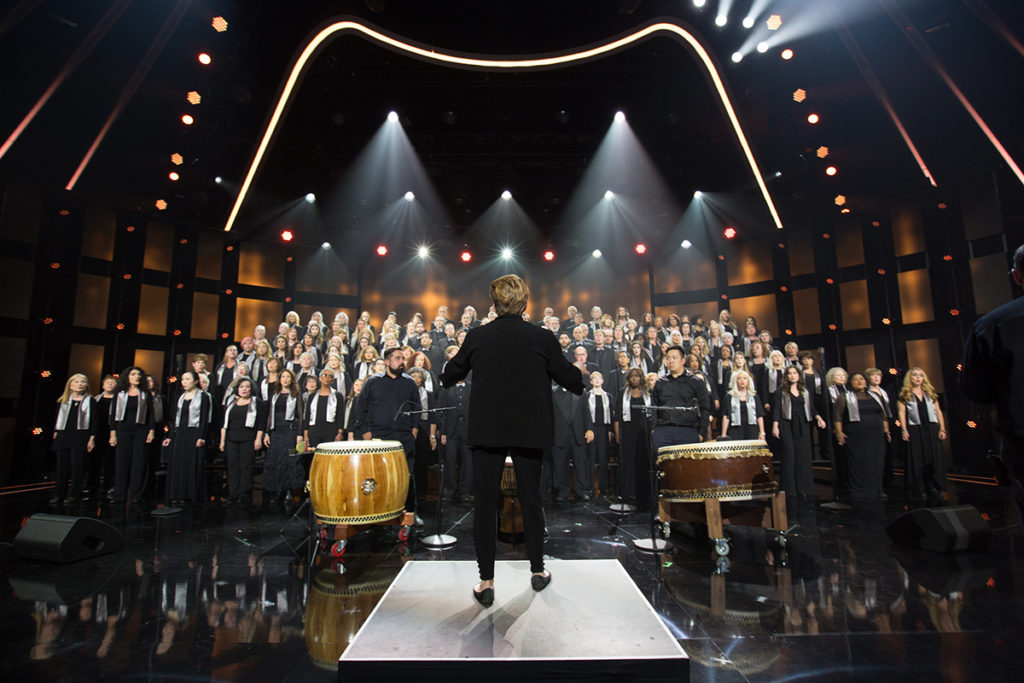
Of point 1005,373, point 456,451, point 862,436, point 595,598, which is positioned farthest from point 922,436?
point 595,598

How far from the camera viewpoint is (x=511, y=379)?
2.49 meters

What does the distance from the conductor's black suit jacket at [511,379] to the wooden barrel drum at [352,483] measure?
174 centimetres

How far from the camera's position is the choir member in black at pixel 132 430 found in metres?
6.62

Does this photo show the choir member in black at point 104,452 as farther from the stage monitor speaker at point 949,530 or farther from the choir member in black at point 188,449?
the stage monitor speaker at point 949,530

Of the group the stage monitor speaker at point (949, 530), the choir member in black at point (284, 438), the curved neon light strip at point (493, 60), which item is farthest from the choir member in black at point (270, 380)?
the stage monitor speaker at point (949, 530)

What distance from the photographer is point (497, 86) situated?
10.2 meters

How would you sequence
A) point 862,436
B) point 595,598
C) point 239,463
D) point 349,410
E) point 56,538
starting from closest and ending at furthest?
1. point 595,598
2. point 56,538
3. point 862,436
4. point 239,463
5. point 349,410

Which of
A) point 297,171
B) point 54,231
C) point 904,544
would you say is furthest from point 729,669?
point 297,171

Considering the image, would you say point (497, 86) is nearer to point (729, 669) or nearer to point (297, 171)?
point (297, 171)

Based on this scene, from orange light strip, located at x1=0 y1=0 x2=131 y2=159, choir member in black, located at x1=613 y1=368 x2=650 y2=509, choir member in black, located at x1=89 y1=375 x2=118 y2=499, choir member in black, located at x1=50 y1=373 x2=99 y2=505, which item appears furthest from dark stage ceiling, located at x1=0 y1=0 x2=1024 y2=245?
choir member in black, located at x1=613 y1=368 x2=650 y2=509

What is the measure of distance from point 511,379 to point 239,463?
18.7ft

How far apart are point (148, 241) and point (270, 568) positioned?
9351 mm

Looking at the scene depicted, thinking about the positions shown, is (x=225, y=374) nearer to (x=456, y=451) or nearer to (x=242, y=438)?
(x=242, y=438)

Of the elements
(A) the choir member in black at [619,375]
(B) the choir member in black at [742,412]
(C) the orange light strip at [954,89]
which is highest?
(C) the orange light strip at [954,89]
